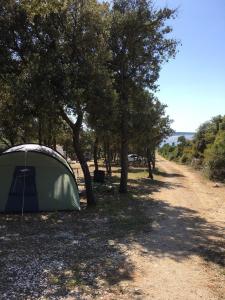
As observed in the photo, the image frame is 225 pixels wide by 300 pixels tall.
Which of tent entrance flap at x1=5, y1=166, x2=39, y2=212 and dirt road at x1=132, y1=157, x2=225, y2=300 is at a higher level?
tent entrance flap at x1=5, y1=166, x2=39, y2=212

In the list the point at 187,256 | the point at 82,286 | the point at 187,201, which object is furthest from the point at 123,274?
the point at 187,201

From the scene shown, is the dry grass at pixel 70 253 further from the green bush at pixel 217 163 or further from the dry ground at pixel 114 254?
the green bush at pixel 217 163

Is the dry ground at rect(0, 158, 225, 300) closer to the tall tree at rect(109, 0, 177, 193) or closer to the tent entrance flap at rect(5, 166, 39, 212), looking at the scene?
the tent entrance flap at rect(5, 166, 39, 212)

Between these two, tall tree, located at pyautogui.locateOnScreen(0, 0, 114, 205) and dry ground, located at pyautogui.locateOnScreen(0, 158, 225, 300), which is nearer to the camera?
dry ground, located at pyautogui.locateOnScreen(0, 158, 225, 300)

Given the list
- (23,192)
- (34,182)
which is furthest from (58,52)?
(23,192)

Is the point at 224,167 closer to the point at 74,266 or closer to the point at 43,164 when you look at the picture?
the point at 43,164

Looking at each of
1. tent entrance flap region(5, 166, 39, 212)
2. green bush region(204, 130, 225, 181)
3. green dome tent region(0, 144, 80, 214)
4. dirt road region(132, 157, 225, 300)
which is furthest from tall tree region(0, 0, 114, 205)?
green bush region(204, 130, 225, 181)

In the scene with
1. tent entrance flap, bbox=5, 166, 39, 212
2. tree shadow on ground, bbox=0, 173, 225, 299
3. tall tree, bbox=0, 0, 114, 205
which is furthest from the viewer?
tent entrance flap, bbox=5, 166, 39, 212

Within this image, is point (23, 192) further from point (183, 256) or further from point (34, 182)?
point (183, 256)

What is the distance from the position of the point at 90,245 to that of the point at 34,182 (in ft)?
17.2

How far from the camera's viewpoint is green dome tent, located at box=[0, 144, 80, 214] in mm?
14688

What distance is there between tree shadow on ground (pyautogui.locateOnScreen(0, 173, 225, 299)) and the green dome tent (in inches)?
24.8

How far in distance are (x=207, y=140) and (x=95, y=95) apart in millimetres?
35164

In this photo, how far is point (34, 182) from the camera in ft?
48.8
